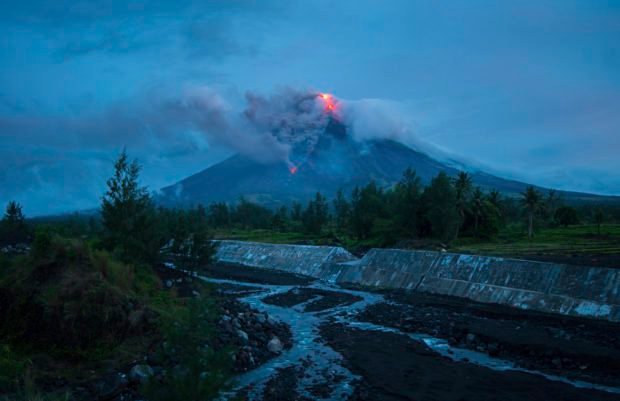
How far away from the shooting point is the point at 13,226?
8088 centimetres

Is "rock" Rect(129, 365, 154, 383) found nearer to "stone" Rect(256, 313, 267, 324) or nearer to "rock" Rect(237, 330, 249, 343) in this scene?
"rock" Rect(237, 330, 249, 343)

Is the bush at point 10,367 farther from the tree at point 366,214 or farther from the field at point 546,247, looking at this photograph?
the tree at point 366,214

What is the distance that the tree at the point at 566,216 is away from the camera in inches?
3553

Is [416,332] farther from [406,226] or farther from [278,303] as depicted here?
[406,226]

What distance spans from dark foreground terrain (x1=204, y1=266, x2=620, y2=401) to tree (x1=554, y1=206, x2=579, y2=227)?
68936 millimetres

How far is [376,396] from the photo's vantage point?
16.2 m

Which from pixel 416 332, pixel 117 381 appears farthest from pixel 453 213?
pixel 117 381

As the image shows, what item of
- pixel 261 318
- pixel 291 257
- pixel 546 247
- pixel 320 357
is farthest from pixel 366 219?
pixel 320 357

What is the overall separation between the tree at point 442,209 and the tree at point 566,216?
3777 cm

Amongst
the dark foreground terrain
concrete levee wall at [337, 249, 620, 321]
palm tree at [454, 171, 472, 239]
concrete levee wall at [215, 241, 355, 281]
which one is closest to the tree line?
palm tree at [454, 171, 472, 239]

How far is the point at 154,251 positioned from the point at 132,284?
1121 centimetres

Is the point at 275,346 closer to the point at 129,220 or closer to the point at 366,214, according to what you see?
the point at 129,220

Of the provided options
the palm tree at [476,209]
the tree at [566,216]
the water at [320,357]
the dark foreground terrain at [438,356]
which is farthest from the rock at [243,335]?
the tree at [566,216]

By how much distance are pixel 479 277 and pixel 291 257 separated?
88.4 ft
